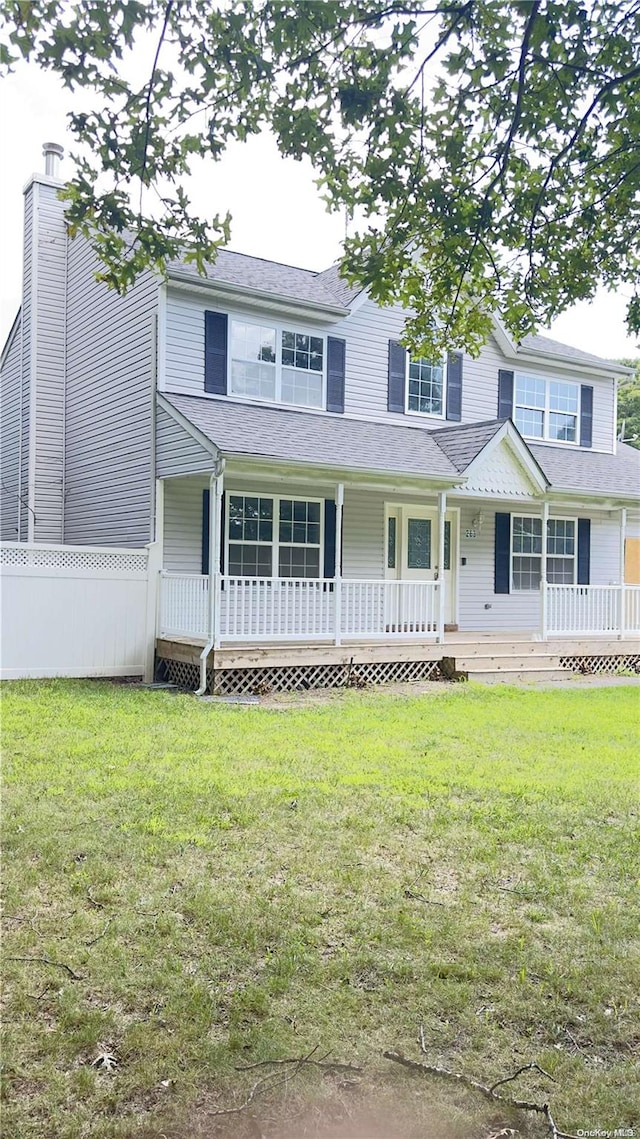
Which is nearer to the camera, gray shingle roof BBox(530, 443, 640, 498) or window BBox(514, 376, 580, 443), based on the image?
gray shingle roof BBox(530, 443, 640, 498)

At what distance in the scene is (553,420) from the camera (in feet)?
57.3

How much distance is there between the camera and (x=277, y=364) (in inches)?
535

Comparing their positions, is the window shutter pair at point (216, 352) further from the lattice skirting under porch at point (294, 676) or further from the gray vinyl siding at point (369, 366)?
the lattice skirting under porch at point (294, 676)

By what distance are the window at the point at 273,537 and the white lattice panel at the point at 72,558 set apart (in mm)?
1520

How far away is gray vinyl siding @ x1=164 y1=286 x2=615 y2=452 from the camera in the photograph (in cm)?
1262

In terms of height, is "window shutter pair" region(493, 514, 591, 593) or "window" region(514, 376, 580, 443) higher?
"window" region(514, 376, 580, 443)

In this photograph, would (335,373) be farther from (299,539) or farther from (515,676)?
(515,676)

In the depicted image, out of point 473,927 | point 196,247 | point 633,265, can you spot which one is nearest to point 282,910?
point 473,927

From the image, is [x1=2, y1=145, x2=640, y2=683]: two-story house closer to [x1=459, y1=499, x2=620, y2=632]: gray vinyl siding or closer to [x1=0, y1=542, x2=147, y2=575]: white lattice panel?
[x1=459, y1=499, x2=620, y2=632]: gray vinyl siding

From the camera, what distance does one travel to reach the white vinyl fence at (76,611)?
10.9m

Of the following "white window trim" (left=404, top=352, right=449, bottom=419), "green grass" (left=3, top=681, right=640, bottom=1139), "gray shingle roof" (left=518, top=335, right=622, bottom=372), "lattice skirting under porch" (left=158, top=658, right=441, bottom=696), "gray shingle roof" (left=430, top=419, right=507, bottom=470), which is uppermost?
"gray shingle roof" (left=518, top=335, right=622, bottom=372)

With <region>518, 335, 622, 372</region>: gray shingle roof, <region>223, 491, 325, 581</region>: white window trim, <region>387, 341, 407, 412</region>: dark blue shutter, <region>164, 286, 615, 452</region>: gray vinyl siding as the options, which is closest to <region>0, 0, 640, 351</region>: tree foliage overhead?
<region>164, 286, 615, 452</region>: gray vinyl siding

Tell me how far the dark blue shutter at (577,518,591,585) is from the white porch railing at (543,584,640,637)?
1520 mm

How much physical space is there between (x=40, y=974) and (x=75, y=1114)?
85 cm
